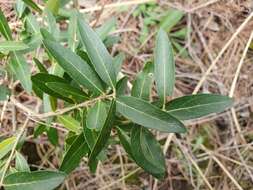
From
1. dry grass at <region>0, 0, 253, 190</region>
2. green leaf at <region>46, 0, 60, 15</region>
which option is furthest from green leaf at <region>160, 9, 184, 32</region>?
green leaf at <region>46, 0, 60, 15</region>

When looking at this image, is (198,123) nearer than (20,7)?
No

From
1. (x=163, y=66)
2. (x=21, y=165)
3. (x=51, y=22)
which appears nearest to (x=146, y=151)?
(x=163, y=66)

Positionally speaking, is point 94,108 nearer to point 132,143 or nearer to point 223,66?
point 132,143

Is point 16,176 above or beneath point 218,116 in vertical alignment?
above

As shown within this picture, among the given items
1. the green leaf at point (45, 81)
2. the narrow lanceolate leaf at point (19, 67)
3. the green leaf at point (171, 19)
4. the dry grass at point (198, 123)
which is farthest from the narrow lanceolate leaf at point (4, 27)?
the green leaf at point (171, 19)

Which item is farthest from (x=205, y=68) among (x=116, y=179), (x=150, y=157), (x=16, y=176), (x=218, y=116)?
(x=16, y=176)

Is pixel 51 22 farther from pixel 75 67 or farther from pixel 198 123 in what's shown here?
pixel 198 123

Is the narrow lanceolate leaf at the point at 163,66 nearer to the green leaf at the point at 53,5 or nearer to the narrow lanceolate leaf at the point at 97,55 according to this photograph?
the narrow lanceolate leaf at the point at 97,55
